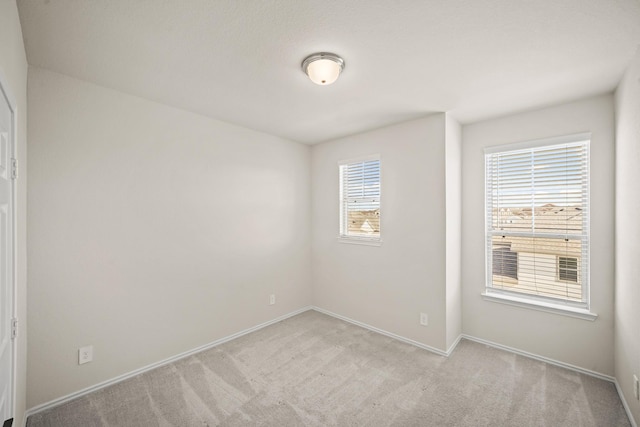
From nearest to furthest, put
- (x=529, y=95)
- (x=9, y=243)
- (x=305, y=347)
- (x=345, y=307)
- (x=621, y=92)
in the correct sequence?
(x=9, y=243) → (x=621, y=92) → (x=529, y=95) → (x=305, y=347) → (x=345, y=307)

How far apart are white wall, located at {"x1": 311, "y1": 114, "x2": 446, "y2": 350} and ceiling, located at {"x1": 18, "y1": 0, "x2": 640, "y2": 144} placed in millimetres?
616

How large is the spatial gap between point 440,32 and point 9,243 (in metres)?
2.63

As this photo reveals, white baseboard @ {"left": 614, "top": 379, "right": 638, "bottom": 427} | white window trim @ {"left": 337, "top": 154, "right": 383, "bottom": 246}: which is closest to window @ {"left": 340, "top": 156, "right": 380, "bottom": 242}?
white window trim @ {"left": 337, "top": 154, "right": 383, "bottom": 246}

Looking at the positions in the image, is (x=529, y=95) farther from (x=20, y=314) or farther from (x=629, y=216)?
(x=20, y=314)

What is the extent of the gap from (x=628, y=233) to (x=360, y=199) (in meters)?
2.45

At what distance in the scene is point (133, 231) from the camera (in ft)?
8.13

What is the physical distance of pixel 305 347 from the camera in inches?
119

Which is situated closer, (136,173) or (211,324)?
(136,173)

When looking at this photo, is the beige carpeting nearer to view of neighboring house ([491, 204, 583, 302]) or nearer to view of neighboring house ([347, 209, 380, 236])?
view of neighboring house ([491, 204, 583, 302])

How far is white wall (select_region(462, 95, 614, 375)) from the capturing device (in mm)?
2439

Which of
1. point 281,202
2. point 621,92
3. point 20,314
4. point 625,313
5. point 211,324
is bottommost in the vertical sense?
point 211,324

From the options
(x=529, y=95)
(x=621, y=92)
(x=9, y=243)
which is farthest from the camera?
(x=529, y=95)

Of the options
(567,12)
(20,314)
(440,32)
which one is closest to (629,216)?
(567,12)

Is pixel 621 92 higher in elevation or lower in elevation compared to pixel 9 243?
higher
